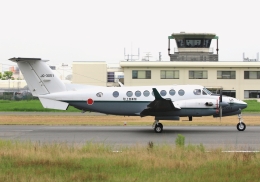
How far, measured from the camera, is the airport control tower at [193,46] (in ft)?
222

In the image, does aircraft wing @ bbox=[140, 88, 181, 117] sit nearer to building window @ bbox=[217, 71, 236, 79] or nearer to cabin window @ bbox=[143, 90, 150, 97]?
cabin window @ bbox=[143, 90, 150, 97]

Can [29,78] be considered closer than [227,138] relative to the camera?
No

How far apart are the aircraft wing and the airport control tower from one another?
4379cm

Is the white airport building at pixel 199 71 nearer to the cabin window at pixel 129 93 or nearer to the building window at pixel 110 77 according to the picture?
the building window at pixel 110 77

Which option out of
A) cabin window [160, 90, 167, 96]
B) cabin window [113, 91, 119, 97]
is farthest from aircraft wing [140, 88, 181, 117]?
cabin window [113, 91, 119, 97]

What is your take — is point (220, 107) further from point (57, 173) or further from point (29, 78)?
point (57, 173)

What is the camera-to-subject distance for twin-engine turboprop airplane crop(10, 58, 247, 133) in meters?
24.7

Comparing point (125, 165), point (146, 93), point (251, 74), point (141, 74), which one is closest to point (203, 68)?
point (251, 74)

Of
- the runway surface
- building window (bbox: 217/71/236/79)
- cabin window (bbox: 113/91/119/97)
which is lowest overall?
the runway surface

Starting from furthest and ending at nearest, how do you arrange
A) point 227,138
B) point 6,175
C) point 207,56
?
point 207,56 → point 227,138 → point 6,175

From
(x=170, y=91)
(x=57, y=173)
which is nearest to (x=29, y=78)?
(x=170, y=91)

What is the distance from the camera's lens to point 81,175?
10711 mm

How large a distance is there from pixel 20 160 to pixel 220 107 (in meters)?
14.6

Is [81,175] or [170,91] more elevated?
[170,91]
